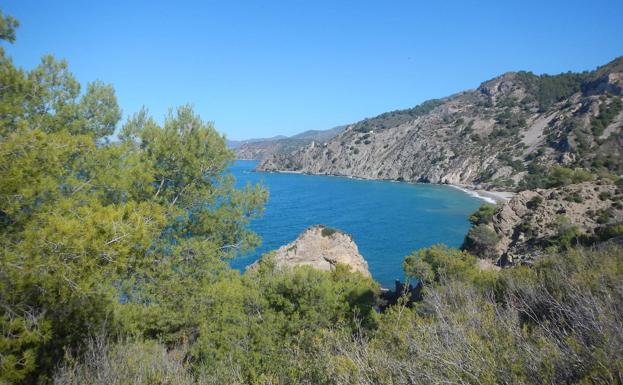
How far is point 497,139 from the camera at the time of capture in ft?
360

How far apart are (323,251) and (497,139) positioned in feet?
310

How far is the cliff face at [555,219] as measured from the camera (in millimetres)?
28875

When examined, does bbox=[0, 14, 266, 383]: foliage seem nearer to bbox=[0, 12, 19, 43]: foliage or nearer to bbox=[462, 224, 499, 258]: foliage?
bbox=[0, 12, 19, 43]: foliage

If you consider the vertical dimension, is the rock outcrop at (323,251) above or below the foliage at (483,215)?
above

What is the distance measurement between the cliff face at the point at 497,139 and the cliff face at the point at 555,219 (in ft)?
116

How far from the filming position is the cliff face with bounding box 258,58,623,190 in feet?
270

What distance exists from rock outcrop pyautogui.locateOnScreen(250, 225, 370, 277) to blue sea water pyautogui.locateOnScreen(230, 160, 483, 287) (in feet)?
11.7

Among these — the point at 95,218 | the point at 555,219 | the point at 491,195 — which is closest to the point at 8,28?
the point at 95,218

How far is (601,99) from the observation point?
85875 mm

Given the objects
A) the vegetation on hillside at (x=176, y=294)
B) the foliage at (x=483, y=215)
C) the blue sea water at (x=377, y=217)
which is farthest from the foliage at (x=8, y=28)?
the foliage at (x=483, y=215)

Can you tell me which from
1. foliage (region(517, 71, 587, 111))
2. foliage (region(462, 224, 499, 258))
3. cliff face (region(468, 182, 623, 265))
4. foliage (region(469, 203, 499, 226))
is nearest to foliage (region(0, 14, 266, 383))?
cliff face (region(468, 182, 623, 265))

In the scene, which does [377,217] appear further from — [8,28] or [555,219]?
[8,28]

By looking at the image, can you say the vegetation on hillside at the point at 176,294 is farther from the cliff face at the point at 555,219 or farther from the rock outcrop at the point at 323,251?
the cliff face at the point at 555,219

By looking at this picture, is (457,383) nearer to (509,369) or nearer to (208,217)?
(509,369)
